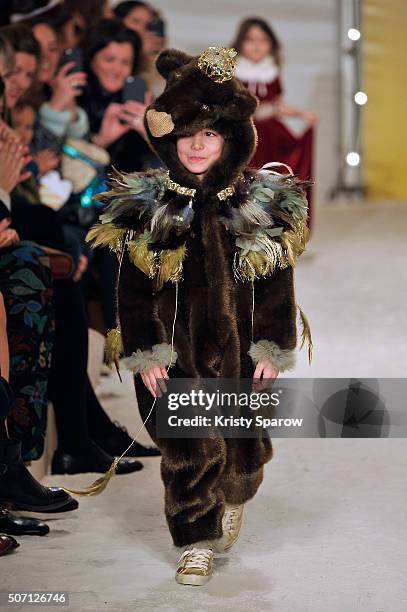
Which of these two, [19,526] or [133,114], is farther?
[133,114]

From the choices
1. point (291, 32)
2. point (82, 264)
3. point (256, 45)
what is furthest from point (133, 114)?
point (291, 32)

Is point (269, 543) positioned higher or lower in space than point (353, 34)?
lower

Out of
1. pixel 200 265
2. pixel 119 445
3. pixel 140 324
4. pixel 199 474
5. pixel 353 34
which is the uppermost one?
pixel 353 34

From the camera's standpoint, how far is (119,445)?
3.54 m

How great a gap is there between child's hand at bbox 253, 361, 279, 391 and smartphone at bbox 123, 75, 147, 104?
2.53 meters

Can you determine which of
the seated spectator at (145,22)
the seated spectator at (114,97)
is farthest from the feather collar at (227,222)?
the seated spectator at (145,22)

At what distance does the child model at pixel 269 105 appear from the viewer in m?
6.65

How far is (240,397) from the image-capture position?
8.63 feet

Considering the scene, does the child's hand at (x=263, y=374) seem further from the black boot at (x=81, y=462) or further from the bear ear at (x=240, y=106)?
the black boot at (x=81, y=462)

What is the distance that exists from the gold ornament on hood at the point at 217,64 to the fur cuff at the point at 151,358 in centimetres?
56

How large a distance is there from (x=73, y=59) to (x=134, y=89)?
27cm

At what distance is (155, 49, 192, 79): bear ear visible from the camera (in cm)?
261

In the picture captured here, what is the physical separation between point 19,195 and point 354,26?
5.25 metres

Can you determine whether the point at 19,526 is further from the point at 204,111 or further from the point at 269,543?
the point at 204,111
